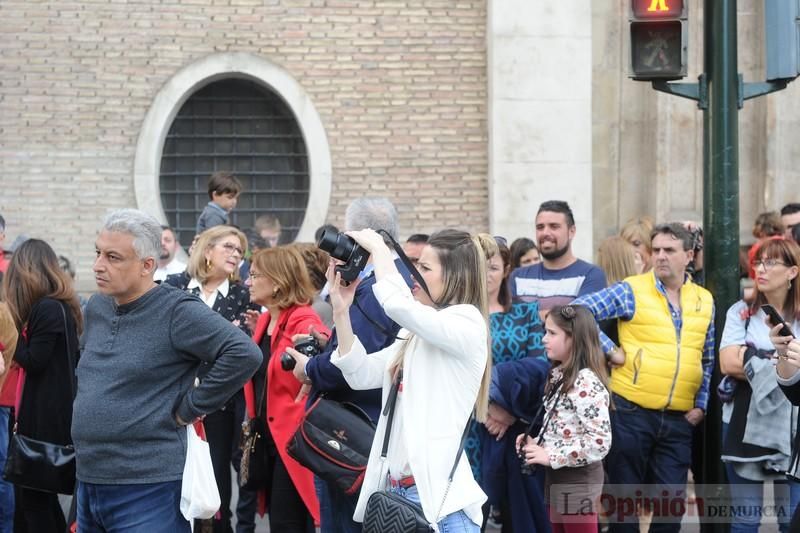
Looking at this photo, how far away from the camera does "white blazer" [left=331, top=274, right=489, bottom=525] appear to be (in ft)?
14.3

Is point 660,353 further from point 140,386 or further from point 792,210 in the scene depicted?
point 792,210

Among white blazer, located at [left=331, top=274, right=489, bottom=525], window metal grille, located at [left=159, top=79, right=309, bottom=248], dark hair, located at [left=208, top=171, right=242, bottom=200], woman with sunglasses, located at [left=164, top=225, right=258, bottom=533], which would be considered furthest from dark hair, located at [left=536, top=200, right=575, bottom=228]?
window metal grille, located at [left=159, top=79, right=309, bottom=248]

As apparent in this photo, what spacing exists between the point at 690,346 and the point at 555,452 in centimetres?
139

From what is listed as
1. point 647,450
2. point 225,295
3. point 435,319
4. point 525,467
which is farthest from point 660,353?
point 435,319

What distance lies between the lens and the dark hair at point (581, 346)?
645 cm

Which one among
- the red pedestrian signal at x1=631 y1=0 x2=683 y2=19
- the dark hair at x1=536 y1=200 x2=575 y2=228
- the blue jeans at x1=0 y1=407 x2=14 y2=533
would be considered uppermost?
the red pedestrian signal at x1=631 y1=0 x2=683 y2=19

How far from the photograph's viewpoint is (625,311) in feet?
23.6

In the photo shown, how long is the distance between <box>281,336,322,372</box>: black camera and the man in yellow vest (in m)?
2.03

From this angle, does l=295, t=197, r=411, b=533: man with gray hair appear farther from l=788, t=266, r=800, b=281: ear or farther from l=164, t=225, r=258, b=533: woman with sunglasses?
l=788, t=266, r=800, b=281: ear

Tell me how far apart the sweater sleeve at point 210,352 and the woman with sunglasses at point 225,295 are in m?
2.68

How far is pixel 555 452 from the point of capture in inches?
248

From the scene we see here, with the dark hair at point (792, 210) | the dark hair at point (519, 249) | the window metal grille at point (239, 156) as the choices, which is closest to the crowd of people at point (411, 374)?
the dark hair at point (519, 249)

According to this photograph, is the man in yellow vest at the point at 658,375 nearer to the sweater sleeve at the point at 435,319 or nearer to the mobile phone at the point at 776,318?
the mobile phone at the point at 776,318

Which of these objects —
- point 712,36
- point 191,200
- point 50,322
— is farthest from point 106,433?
point 191,200
